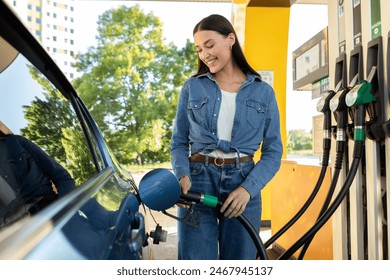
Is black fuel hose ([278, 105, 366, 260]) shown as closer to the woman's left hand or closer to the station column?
the woman's left hand

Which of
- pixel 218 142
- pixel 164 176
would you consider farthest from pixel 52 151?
pixel 218 142

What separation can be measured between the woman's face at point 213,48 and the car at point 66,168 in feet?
1.59

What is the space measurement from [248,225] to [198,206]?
0.63 feet

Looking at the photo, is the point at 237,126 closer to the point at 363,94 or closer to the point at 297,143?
the point at 363,94

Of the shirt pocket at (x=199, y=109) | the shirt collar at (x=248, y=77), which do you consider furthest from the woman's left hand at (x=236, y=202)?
the shirt collar at (x=248, y=77)

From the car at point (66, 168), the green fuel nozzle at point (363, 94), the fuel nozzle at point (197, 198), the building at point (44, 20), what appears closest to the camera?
the car at point (66, 168)

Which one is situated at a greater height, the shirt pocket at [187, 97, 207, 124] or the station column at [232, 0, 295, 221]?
the station column at [232, 0, 295, 221]

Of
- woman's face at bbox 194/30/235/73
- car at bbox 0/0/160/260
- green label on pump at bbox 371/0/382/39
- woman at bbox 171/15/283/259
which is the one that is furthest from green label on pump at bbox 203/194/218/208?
green label on pump at bbox 371/0/382/39

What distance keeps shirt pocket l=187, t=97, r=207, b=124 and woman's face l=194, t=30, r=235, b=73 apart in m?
0.12

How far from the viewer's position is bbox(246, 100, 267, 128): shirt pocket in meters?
1.41

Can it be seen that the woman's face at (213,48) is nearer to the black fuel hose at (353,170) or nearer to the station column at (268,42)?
the black fuel hose at (353,170)

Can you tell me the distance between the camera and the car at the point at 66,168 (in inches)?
22.1

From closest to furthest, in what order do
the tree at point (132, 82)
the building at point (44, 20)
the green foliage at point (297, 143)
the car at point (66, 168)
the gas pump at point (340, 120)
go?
the car at point (66, 168)
the building at point (44, 20)
the gas pump at point (340, 120)
the green foliage at point (297, 143)
the tree at point (132, 82)

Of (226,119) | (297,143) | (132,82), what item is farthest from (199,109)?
(132,82)
